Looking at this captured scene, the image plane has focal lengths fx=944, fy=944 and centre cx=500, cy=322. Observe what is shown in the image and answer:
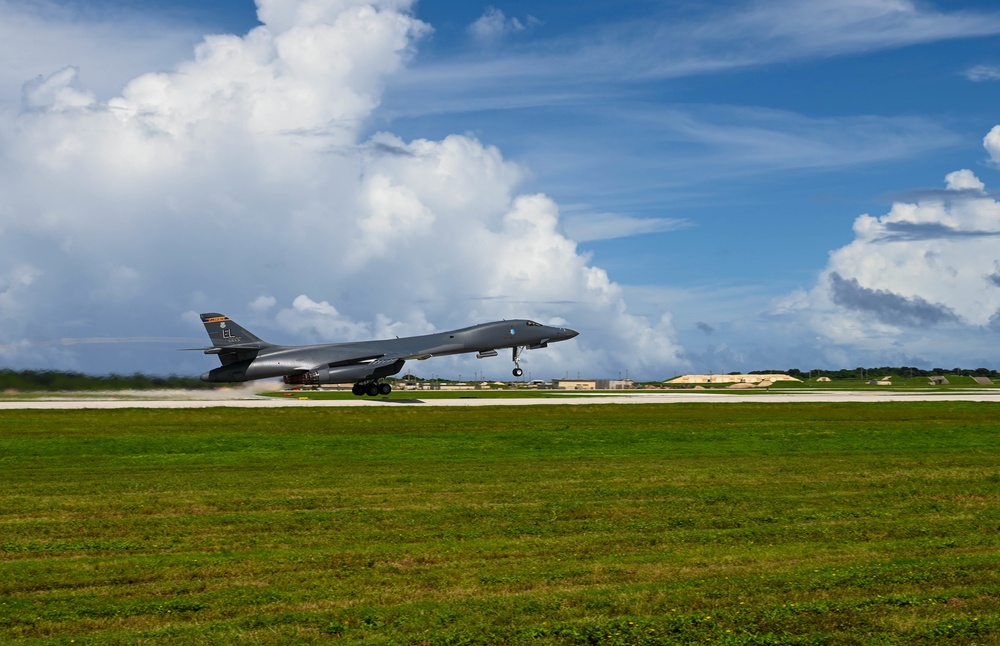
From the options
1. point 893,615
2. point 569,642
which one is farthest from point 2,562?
point 893,615

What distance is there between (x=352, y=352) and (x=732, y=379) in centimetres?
13377

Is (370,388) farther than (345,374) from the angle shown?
Yes

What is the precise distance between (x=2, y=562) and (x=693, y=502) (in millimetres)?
10324

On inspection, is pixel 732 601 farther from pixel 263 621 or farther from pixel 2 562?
pixel 2 562

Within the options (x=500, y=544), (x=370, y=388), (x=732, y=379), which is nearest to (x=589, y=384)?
(x=732, y=379)

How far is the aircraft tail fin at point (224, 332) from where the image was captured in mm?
59188

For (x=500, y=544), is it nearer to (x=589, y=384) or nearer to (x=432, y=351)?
(x=432, y=351)

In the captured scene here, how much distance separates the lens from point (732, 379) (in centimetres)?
18300

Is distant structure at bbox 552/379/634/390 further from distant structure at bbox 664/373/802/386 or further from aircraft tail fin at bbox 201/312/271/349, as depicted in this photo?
aircraft tail fin at bbox 201/312/271/349

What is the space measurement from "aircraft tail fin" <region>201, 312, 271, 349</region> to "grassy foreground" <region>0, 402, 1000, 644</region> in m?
32.5

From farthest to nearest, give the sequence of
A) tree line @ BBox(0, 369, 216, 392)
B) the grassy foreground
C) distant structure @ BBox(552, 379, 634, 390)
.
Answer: distant structure @ BBox(552, 379, 634, 390) → tree line @ BBox(0, 369, 216, 392) → the grassy foreground

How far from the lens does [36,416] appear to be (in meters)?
40.1

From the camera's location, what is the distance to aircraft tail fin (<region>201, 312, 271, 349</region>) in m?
59.2

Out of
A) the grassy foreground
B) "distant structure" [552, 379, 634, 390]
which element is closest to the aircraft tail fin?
the grassy foreground
